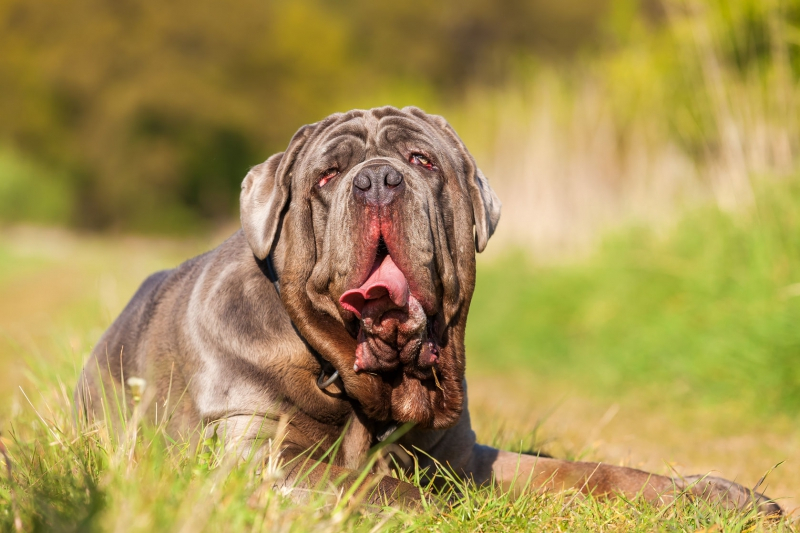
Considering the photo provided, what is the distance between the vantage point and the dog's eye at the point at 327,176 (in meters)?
3.10

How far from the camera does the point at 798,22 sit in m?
6.59

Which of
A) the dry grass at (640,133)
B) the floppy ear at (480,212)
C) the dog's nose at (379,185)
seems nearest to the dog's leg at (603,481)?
the floppy ear at (480,212)

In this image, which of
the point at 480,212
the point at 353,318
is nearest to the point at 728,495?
the point at 480,212

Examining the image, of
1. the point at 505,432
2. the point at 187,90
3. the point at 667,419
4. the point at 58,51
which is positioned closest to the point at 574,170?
the point at 667,419

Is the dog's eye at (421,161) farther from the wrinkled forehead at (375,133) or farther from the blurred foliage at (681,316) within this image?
the blurred foliage at (681,316)

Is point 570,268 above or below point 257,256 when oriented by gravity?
below

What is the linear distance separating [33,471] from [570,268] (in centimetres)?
663

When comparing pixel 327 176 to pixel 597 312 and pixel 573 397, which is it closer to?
pixel 573 397

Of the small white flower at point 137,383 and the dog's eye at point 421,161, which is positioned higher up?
the dog's eye at point 421,161

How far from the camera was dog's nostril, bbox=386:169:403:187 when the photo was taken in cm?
283

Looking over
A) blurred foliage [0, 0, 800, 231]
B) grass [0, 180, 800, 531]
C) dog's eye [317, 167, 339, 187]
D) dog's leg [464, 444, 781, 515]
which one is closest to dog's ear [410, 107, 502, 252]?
dog's eye [317, 167, 339, 187]

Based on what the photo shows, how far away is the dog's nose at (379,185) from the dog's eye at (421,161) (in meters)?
0.30

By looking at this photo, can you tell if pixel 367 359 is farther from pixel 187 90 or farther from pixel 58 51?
pixel 58 51

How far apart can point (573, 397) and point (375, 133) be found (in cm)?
387
